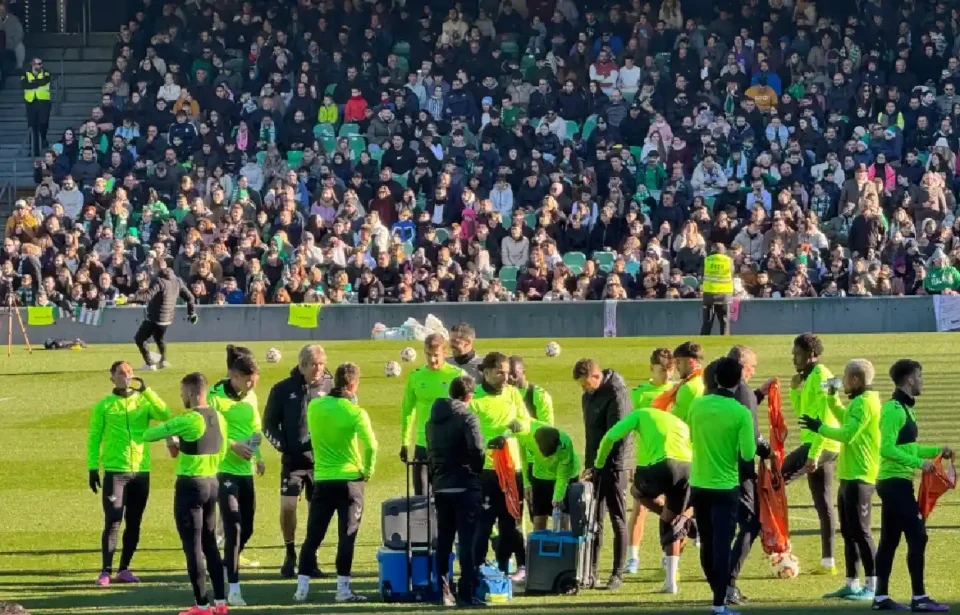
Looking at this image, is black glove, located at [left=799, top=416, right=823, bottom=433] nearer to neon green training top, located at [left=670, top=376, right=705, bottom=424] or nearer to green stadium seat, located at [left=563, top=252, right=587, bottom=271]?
neon green training top, located at [left=670, top=376, right=705, bottom=424]

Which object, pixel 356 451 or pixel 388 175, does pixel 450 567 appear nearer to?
pixel 356 451

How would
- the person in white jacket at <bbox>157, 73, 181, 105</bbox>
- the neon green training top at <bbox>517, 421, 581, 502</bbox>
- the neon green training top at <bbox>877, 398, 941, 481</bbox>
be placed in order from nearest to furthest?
1. the neon green training top at <bbox>877, 398, 941, 481</bbox>
2. the neon green training top at <bbox>517, 421, 581, 502</bbox>
3. the person in white jacket at <bbox>157, 73, 181, 105</bbox>

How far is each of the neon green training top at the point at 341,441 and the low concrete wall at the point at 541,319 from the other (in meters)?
18.0

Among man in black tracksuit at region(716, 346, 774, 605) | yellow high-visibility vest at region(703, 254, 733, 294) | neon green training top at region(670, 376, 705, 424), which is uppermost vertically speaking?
yellow high-visibility vest at region(703, 254, 733, 294)

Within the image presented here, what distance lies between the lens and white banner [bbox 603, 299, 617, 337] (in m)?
31.3

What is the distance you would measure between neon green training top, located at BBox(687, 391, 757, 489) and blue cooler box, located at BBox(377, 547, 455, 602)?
2238 millimetres

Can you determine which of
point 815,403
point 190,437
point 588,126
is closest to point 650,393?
point 815,403

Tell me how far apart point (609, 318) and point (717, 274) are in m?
2.85

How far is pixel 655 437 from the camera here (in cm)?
1317

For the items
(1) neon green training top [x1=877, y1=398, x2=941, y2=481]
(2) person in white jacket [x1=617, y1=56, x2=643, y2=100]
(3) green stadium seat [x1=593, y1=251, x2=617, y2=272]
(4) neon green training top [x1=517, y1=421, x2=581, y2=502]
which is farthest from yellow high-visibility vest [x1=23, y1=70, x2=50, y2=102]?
(1) neon green training top [x1=877, y1=398, x2=941, y2=481]

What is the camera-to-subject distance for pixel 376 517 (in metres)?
17.7

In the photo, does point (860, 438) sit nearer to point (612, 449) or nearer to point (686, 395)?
point (686, 395)

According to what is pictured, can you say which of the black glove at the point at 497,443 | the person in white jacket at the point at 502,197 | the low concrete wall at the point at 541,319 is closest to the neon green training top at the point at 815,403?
the black glove at the point at 497,443

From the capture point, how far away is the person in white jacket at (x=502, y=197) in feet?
115
